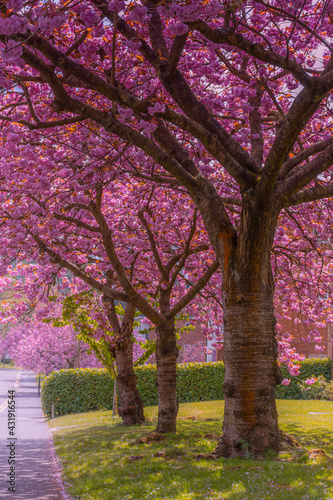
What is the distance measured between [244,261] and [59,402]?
20.8 m

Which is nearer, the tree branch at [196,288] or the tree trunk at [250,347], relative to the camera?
the tree trunk at [250,347]

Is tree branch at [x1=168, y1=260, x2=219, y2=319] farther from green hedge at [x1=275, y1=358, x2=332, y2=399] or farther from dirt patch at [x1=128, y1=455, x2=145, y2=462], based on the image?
green hedge at [x1=275, y1=358, x2=332, y2=399]

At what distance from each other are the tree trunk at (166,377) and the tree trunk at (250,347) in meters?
4.43

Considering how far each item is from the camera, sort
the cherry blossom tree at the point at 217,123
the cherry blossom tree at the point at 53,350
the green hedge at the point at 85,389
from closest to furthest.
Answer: the cherry blossom tree at the point at 217,123
the green hedge at the point at 85,389
the cherry blossom tree at the point at 53,350

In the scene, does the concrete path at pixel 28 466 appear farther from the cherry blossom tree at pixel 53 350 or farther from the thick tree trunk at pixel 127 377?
the cherry blossom tree at pixel 53 350

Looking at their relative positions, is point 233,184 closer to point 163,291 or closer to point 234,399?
point 163,291

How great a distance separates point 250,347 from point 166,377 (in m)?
5.18

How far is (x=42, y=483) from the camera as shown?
354 inches

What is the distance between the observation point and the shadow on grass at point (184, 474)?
5941 mm

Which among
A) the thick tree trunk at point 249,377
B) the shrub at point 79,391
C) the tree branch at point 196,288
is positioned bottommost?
the shrub at point 79,391

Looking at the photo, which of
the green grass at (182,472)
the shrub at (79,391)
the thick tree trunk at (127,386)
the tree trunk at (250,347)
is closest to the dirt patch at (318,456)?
the green grass at (182,472)

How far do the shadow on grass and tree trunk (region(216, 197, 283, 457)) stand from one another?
0.40 meters

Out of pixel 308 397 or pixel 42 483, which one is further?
pixel 308 397

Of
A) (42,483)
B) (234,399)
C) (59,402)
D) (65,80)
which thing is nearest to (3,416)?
(59,402)
